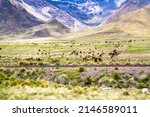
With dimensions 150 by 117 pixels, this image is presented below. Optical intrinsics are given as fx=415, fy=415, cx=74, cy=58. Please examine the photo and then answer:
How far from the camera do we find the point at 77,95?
80.5 feet

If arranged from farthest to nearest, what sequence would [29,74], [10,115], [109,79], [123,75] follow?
[29,74] → [123,75] → [109,79] → [10,115]

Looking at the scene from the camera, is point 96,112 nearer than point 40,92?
Yes

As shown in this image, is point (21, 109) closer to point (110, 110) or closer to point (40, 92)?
point (110, 110)

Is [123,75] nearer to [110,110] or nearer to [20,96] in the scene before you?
[20,96]

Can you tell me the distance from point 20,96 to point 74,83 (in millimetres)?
18694

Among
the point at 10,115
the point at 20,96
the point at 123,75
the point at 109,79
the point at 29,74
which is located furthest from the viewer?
the point at 29,74

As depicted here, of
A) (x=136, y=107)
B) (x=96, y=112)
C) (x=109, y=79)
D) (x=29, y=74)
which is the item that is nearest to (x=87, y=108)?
(x=96, y=112)

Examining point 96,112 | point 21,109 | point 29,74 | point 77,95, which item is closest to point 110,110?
point 96,112

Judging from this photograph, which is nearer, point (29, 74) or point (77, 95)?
point (77, 95)

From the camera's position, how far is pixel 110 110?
16.1 meters

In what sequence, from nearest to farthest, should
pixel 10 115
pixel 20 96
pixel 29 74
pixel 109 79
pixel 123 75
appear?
1. pixel 10 115
2. pixel 20 96
3. pixel 109 79
4. pixel 123 75
5. pixel 29 74

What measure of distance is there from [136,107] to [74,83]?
25861mm

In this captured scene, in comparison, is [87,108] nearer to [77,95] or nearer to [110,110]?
[110,110]

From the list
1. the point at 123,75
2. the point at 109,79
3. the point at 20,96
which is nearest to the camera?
the point at 20,96
